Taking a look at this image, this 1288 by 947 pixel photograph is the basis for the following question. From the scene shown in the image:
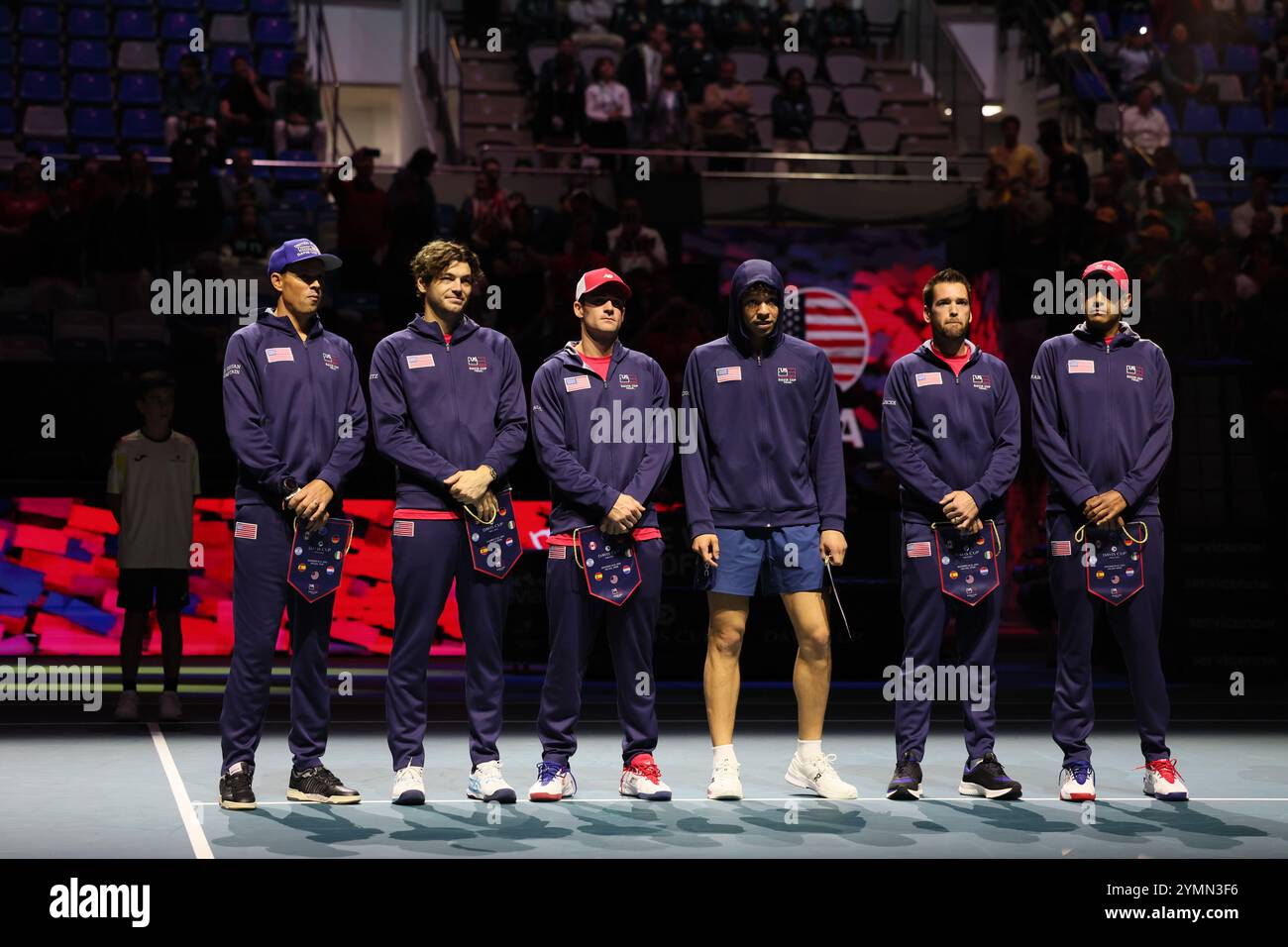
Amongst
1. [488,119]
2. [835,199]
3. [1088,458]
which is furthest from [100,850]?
[488,119]

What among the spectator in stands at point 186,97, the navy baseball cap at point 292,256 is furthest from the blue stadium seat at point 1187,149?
the navy baseball cap at point 292,256

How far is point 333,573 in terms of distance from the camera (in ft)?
23.0

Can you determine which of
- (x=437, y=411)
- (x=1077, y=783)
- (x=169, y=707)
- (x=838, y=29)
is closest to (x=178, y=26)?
(x=838, y=29)

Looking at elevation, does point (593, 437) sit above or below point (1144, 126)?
below

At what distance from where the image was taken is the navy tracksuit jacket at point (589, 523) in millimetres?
7195

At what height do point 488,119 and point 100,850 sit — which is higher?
point 488,119

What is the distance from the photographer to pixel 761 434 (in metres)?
7.32

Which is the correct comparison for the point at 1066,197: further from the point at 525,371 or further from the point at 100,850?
the point at 100,850

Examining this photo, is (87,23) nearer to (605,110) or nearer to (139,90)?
(139,90)

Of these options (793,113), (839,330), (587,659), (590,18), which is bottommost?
(587,659)

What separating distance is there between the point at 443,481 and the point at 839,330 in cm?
954

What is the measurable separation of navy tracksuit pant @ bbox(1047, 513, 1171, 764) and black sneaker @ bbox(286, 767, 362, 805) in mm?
2975
